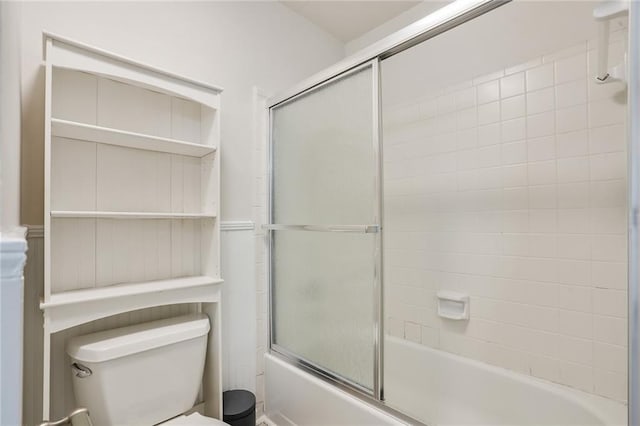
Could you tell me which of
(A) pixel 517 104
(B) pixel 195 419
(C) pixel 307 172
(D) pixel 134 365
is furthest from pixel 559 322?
(D) pixel 134 365

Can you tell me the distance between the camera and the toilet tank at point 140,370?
120 centimetres

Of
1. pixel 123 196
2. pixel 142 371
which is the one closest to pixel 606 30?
pixel 123 196

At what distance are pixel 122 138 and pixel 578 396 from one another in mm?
2145

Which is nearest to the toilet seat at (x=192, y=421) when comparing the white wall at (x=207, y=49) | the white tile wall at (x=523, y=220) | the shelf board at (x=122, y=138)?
the white wall at (x=207, y=49)

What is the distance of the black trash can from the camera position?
1.57m

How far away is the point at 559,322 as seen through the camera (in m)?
1.53

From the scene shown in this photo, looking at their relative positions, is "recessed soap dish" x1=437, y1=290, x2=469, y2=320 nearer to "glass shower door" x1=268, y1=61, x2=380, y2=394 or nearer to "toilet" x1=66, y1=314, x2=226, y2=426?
"glass shower door" x1=268, y1=61, x2=380, y2=394

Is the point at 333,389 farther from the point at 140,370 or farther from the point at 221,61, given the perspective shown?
the point at 221,61

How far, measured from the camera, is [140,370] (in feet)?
4.23

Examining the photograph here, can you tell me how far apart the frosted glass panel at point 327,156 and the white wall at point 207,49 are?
0.20m

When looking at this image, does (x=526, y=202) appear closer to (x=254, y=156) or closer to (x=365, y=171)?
(x=365, y=171)

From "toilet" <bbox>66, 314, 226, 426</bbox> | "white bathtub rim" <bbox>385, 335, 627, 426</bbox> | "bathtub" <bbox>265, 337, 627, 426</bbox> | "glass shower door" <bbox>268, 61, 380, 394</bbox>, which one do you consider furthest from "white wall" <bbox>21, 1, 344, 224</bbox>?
"white bathtub rim" <bbox>385, 335, 627, 426</bbox>

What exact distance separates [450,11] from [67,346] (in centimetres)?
182

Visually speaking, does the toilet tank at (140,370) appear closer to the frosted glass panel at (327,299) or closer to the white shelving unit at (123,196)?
the white shelving unit at (123,196)
